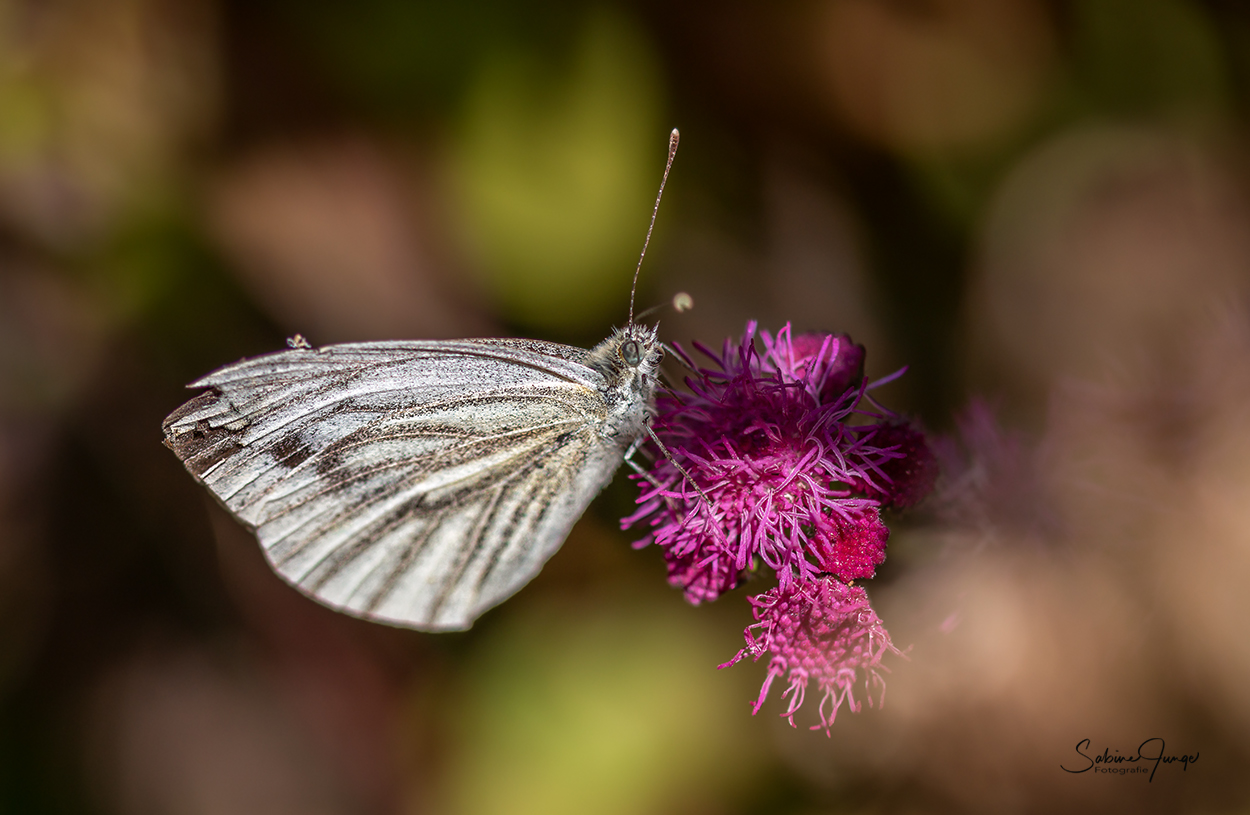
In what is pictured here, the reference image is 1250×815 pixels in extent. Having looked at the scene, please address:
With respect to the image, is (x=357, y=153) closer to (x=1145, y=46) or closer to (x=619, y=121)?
(x=619, y=121)

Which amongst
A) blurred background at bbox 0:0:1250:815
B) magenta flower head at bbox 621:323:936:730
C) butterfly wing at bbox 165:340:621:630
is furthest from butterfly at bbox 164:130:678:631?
blurred background at bbox 0:0:1250:815

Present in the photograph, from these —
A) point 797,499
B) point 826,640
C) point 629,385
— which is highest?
point 629,385

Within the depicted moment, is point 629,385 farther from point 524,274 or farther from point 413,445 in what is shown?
point 524,274

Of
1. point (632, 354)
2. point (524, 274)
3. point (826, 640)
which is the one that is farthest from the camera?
point (524, 274)

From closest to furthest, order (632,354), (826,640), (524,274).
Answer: (826,640) < (632,354) < (524,274)

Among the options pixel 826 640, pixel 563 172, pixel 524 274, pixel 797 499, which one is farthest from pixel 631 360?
pixel 563 172

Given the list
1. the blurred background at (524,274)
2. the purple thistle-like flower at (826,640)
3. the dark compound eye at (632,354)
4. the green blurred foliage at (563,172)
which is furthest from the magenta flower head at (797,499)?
the green blurred foliage at (563,172)

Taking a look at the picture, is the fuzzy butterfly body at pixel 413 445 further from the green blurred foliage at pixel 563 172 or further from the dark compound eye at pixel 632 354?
the green blurred foliage at pixel 563 172

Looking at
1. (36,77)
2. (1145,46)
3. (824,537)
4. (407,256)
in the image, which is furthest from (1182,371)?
(36,77)
